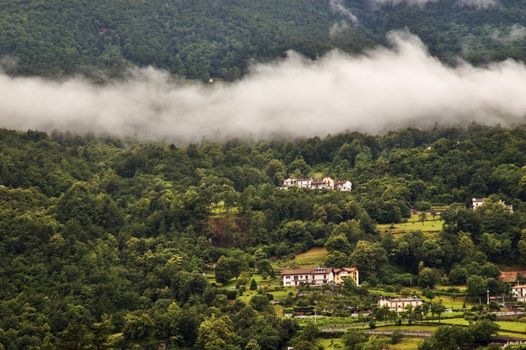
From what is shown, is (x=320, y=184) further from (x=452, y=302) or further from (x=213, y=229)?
(x=452, y=302)

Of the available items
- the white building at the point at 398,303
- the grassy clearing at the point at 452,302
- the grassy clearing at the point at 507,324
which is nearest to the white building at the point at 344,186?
the grassy clearing at the point at 452,302

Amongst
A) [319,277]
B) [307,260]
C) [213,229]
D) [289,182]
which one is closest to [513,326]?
[319,277]

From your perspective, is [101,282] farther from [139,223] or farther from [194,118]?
[194,118]

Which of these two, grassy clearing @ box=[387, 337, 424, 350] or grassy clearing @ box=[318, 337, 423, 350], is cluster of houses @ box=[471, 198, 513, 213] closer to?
grassy clearing @ box=[387, 337, 424, 350]

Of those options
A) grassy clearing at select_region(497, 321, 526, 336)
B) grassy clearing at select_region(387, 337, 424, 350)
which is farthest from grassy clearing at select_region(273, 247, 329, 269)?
grassy clearing at select_region(497, 321, 526, 336)

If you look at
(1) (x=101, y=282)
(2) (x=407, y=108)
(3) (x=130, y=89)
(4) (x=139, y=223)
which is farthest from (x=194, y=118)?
(1) (x=101, y=282)

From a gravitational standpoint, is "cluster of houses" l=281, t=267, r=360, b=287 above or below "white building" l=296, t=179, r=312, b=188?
below
